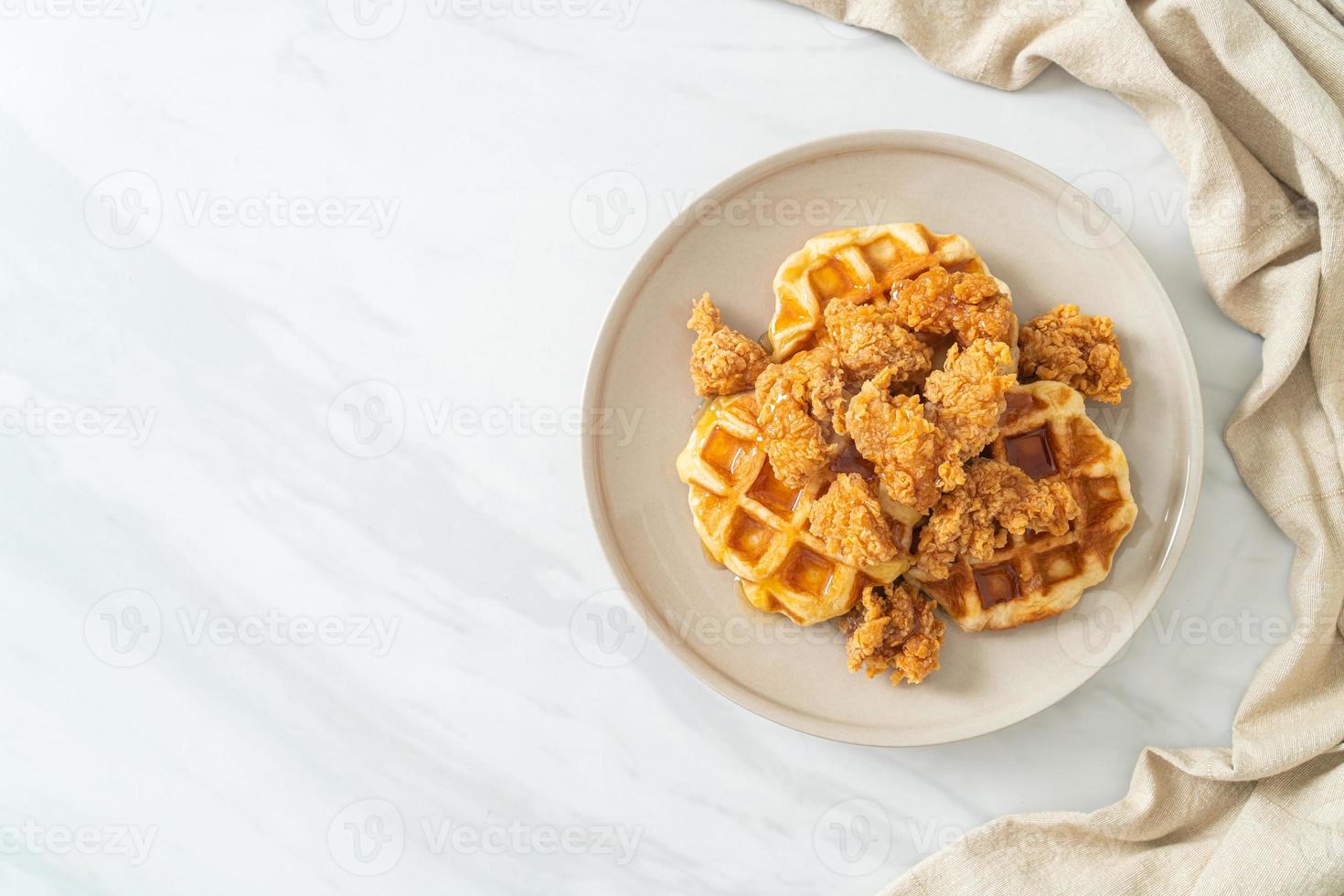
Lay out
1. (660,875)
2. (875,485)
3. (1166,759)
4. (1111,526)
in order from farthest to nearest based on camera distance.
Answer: (660,875), (1166,759), (1111,526), (875,485)

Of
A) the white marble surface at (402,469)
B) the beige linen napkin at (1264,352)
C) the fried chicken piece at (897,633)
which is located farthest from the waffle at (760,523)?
the beige linen napkin at (1264,352)

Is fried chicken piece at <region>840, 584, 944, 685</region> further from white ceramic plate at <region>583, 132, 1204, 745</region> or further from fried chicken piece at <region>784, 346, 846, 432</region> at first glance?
fried chicken piece at <region>784, 346, 846, 432</region>

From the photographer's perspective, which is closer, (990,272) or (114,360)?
(990,272)

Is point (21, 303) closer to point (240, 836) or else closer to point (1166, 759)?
point (240, 836)

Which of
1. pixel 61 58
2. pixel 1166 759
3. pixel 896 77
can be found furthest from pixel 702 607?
pixel 61 58

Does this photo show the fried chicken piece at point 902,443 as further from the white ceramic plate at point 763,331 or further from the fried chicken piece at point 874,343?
the white ceramic plate at point 763,331

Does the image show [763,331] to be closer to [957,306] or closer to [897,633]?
[957,306]

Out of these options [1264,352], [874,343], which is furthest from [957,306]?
[1264,352]
